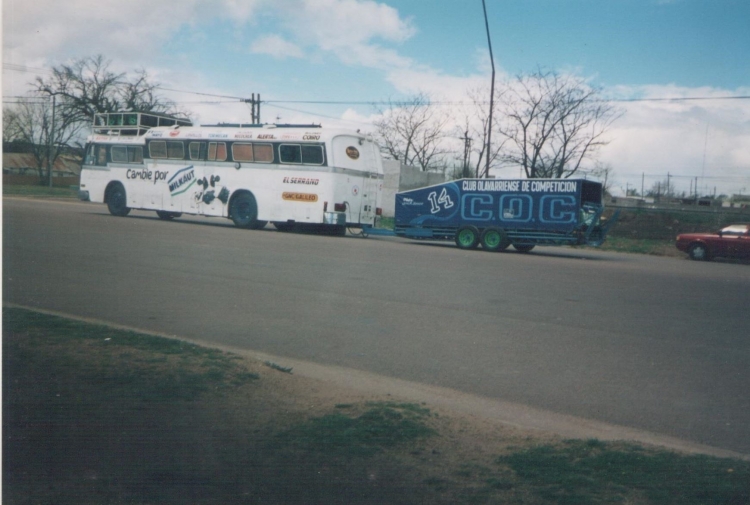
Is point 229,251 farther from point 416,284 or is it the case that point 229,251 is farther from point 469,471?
point 469,471

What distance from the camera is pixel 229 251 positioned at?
53.0 ft

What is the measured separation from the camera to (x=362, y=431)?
4.70 metres

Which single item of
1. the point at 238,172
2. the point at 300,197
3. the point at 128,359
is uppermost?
the point at 238,172

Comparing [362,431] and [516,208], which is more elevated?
[516,208]

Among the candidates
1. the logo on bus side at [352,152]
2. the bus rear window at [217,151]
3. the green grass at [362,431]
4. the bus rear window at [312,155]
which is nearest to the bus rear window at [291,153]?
the bus rear window at [312,155]

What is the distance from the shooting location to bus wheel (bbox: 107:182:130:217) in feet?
89.4

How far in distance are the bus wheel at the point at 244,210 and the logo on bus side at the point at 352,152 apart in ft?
12.4

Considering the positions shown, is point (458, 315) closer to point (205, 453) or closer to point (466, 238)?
point (205, 453)

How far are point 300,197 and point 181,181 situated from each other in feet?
17.5

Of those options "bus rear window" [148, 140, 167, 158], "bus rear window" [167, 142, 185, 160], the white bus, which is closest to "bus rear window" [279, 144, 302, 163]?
the white bus

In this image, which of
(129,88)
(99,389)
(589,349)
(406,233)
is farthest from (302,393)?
(129,88)

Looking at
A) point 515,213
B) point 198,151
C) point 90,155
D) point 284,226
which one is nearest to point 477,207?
point 515,213

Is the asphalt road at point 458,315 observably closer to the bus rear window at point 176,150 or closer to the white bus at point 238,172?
the white bus at point 238,172

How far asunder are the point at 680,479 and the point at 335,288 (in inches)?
314
